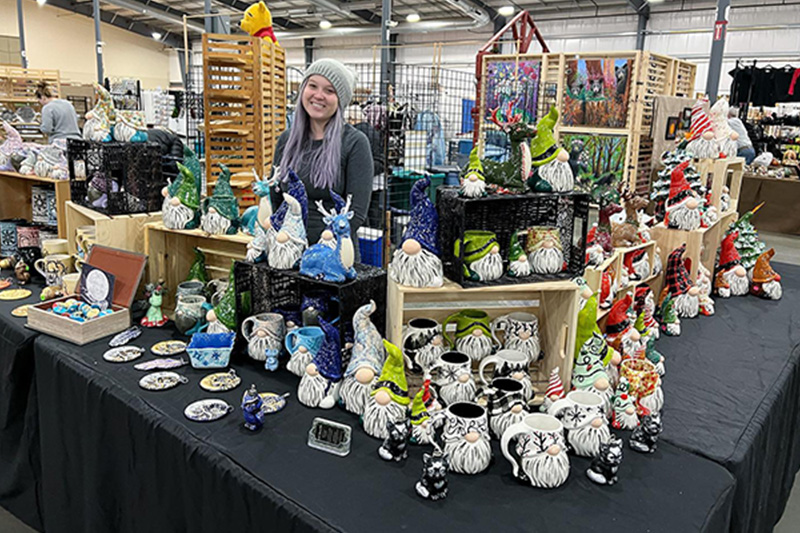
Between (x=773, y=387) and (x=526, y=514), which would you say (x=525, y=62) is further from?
(x=526, y=514)

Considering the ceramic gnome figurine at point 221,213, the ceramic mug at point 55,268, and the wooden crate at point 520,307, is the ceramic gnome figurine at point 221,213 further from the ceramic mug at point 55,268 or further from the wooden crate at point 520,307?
the ceramic mug at point 55,268

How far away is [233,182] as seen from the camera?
11.1ft

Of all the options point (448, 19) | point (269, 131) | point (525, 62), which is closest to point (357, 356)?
point (269, 131)

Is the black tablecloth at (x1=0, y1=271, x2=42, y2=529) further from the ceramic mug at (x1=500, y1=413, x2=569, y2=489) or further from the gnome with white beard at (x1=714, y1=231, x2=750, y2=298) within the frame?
the gnome with white beard at (x1=714, y1=231, x2=750, y2=298)

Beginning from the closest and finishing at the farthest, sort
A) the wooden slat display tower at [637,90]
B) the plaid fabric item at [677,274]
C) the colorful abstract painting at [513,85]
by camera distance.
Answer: the plaid fabric item at [677,274] < the wooden slat display tower at [637,90] < the colorful abstract painting at [513,85]

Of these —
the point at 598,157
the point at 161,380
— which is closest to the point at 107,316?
the point at 161,380

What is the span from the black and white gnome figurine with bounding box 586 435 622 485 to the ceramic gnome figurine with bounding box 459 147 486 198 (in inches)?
28.2

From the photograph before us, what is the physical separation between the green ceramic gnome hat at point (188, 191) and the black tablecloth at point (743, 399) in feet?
5.71

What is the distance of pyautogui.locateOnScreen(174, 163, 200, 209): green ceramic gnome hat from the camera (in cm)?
225

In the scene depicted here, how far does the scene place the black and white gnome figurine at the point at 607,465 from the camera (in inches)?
53.6

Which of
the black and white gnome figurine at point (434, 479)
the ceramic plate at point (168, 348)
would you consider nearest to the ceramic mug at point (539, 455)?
the black and white gnome figurine at point (434, 479)

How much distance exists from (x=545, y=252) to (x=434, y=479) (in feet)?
2.47

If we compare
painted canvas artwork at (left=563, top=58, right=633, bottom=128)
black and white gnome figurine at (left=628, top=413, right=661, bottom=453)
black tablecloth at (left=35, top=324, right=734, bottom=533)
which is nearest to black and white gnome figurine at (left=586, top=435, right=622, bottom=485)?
black tablecloth at (left=35, top=324, right=734, bottom=533)

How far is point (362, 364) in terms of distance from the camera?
5.29 ft
